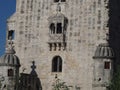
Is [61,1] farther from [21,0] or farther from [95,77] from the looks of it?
[95,77]

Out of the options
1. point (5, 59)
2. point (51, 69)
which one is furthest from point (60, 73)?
point (5, 59)

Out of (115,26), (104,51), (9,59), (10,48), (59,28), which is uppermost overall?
(115,26)

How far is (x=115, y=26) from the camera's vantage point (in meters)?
56.7

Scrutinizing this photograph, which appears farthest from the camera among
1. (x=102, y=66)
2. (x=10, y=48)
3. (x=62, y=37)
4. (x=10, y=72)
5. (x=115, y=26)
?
(x=10, y=48)

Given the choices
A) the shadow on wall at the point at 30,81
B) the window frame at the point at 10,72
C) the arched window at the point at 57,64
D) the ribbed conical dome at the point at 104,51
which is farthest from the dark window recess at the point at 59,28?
the window frame at the point at 10,72

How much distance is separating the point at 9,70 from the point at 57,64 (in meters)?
4.47

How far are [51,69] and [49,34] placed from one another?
10.7 feet

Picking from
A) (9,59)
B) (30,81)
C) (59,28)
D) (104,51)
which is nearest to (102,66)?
(104,51)

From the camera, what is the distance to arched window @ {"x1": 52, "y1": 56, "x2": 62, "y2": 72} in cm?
5634

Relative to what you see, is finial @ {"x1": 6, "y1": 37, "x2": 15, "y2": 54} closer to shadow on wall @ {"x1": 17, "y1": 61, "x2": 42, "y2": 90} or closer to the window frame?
the window frame

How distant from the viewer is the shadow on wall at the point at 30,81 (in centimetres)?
5600

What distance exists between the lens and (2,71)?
55594 mm

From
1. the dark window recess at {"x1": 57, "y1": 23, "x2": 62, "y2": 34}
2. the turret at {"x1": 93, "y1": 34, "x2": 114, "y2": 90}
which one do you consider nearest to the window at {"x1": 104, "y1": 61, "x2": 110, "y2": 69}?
the turret at {"x1": 93, "y1": 34, "x2": 114, "y2": 90}

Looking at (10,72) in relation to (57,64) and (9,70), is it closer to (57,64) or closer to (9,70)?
(9,70)
